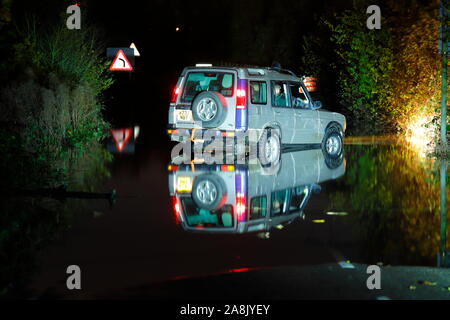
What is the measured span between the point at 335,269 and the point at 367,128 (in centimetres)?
2581

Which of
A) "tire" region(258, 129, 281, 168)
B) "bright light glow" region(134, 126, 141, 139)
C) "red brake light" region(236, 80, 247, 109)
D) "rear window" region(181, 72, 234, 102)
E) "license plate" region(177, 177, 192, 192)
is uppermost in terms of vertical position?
"rear window" region(181, 72, 234, 102)

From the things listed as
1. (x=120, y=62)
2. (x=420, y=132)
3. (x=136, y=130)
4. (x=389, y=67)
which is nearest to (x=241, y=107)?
(x=420, y=132)

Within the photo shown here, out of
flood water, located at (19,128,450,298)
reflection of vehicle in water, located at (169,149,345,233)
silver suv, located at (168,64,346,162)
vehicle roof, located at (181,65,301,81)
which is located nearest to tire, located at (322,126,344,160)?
silver suv, located at (168,64,346,162)

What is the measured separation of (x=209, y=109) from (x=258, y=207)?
672 centimetres

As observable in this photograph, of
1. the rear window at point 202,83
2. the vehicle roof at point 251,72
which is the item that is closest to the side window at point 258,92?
the vehicle roof at point 251,72

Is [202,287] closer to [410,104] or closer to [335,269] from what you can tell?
[335,269]

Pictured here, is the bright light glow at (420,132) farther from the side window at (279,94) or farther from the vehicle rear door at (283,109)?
the side window at (279,94)

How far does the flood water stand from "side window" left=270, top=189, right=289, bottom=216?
0.06 ft

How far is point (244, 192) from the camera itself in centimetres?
1453

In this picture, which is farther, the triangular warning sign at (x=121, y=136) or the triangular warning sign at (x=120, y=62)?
the triangular warning sign at (x=120, y=62)

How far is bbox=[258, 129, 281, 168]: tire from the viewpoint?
2011cm

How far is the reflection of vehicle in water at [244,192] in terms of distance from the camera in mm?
11812

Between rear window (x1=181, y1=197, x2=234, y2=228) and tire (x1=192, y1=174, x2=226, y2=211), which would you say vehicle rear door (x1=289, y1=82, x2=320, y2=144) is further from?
rear window (x1=181, y1=197, x2=234, y2=228)
